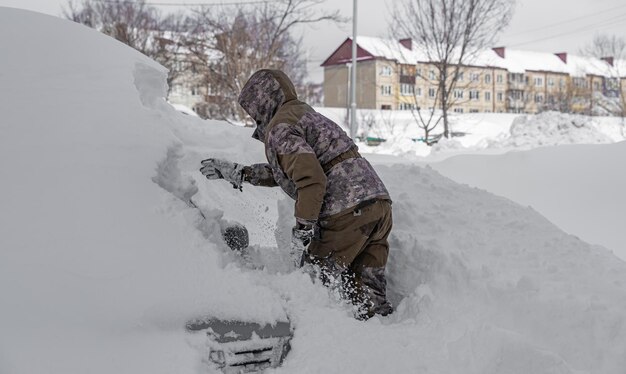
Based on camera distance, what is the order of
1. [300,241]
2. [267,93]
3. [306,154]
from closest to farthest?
[306,154] → [300,241] → [267,93]

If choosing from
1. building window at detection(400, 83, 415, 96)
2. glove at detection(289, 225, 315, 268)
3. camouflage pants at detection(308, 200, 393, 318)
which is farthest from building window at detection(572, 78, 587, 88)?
glove at detection(289, 225, 315, 268)

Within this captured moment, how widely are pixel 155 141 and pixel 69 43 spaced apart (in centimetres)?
→ 91

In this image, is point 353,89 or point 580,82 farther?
point 580,82

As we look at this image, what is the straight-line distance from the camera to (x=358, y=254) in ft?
9.33

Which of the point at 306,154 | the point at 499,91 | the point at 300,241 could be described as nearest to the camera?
the point at 306,154

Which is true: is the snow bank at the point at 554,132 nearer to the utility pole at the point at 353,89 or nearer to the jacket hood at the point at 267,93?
the utility pole at the point at 353,89

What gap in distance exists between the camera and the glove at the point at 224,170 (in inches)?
116

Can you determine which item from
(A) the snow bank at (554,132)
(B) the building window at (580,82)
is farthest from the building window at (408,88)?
(B) the building window at (580,82)

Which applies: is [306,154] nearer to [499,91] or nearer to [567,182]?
[567,182]

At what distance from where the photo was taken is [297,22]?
58.3ft

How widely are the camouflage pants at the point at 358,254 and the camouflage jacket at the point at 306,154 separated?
0.07 metres

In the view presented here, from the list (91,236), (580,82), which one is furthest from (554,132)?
(580,82)

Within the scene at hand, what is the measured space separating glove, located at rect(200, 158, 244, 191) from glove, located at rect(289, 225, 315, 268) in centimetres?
47

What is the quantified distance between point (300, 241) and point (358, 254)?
1.18ft
